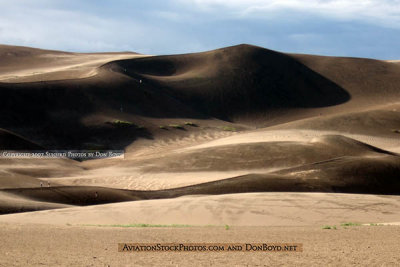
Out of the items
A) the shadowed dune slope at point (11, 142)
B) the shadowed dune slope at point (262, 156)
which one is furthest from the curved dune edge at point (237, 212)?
the shadowed dune slope at point (11, 142)

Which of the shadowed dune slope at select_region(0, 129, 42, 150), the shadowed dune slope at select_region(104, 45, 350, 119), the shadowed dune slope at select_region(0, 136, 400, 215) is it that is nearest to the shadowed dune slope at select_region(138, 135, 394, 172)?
the shadowed dune slope at select_region(0, 136, 400, 215)

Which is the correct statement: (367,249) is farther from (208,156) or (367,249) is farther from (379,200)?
(208,156)

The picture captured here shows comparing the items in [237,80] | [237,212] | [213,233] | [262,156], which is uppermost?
[237,80]

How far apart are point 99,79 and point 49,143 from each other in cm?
1990

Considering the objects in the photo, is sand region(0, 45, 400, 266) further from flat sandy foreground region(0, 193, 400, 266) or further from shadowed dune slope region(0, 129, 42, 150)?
shadowed dune slope region(0, 129, 42, 150)

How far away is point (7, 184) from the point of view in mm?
31141

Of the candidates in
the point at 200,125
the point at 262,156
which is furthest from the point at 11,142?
the point at 200,125

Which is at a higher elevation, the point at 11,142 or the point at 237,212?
the point at 11,142

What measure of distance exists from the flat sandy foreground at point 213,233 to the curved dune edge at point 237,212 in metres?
0.03

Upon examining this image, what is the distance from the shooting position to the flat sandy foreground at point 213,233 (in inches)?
417

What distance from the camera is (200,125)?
248 ft

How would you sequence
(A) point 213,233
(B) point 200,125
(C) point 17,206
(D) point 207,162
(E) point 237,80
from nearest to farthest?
(A) point 213,233
(C) point 17,206
(D) point 207,162
(B) point 200,125
(E) point 237,80

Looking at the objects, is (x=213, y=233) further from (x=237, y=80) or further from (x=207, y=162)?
(x=237, y=80)

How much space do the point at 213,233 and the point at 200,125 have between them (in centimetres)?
6080
